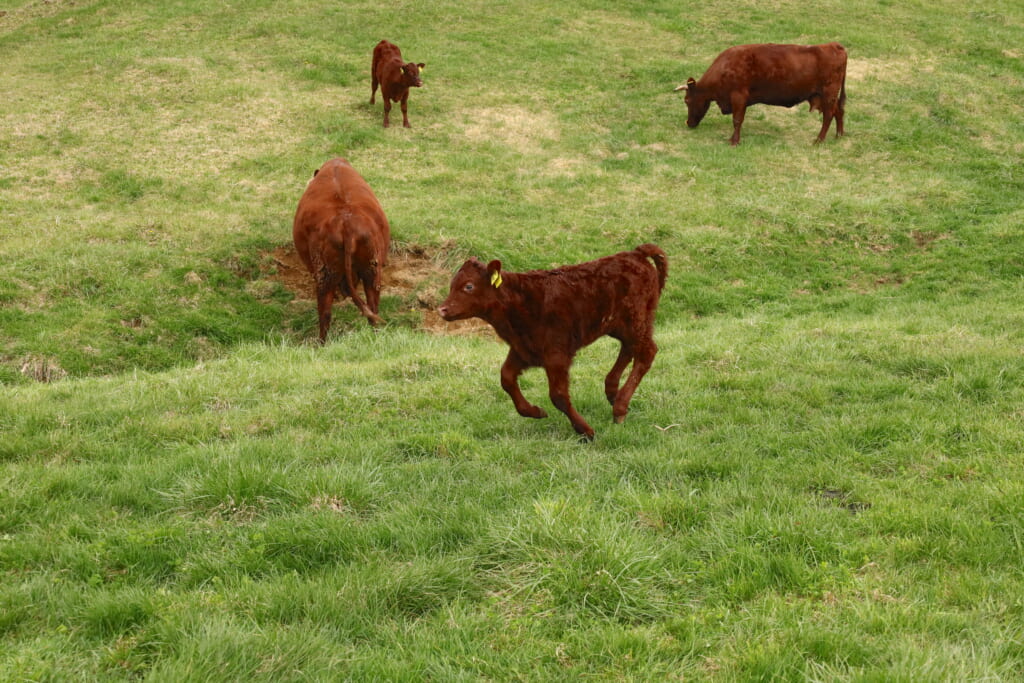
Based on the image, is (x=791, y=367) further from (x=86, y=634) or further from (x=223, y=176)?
(x=223, y=176)

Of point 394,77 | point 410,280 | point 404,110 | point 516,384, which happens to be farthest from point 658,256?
point 394,77

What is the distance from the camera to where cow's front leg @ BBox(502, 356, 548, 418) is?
639 centimetres

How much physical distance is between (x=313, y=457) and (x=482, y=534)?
1.78m

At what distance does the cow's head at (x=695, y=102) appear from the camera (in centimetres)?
1919

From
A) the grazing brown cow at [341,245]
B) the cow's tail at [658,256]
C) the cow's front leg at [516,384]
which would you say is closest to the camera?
the cow's front leg at [516,384]

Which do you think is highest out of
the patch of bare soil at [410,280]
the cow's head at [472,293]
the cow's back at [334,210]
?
the cow's head at [472,293]

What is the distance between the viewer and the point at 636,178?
16578 millimetres

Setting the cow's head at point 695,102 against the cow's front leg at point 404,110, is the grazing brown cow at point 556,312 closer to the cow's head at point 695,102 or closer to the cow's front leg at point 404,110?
the cow's front leg at point 404,110

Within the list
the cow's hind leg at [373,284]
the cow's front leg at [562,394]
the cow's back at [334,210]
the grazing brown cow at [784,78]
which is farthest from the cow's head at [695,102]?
the cow's front leg at [562,394]

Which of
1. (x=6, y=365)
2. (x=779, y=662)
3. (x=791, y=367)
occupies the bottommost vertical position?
(x=6, y=365)

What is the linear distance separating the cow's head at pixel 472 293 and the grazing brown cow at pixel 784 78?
13.8 metres

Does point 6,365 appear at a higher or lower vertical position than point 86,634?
lower

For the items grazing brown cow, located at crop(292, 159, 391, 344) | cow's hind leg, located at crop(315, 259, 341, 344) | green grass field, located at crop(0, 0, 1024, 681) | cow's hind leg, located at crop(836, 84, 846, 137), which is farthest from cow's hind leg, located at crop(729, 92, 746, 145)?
cow's hind leg, located at crop(315, 259, 341, 344)

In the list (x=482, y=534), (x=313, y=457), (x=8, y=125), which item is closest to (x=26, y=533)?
(x=313, y=457)
